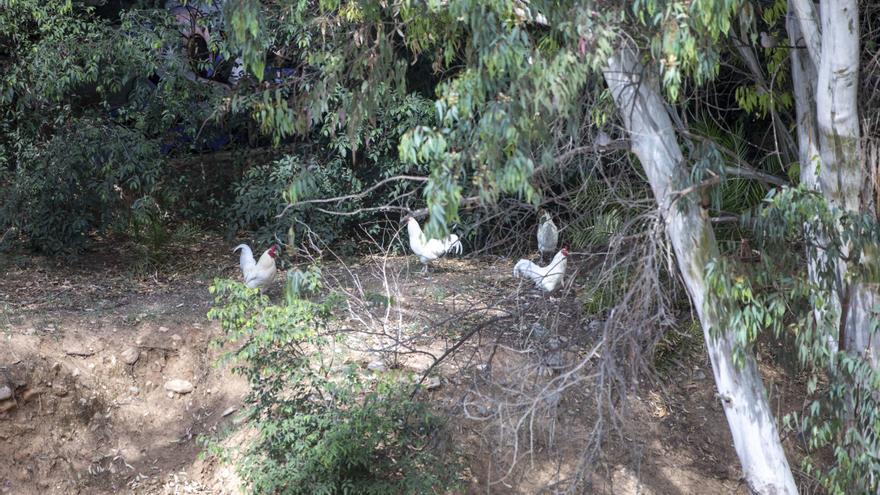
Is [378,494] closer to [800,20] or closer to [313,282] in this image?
[313,282]

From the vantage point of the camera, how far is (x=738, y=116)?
32.8 feet

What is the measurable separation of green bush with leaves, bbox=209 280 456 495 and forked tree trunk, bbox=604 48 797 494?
1923 mm

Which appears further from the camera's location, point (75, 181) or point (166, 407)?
point (75, 181)

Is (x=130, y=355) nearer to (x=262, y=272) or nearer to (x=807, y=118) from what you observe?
(x=262, y=272)

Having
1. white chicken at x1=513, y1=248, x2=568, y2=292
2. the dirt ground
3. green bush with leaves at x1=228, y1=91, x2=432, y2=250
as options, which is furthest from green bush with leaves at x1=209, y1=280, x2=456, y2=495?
green bush with leaves at x1=228, y1=91, x2=432, y2=250

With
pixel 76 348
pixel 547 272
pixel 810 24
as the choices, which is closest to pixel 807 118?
pixel 810 24

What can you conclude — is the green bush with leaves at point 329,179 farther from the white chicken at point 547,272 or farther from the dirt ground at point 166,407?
the white chicken at point 547,272

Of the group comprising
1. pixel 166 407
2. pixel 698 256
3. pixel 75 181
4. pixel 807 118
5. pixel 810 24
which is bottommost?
pixel 166 407

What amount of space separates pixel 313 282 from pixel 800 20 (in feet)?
11.6

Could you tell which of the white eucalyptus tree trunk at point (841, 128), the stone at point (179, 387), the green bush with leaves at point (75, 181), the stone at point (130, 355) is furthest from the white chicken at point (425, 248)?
the white eucalyptus tree trunk at point (841, 128)

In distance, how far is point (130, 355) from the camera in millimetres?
8664

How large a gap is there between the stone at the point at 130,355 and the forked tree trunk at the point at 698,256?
15.2 feet

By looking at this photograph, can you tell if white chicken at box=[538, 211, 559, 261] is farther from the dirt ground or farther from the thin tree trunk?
the thin tree trunk

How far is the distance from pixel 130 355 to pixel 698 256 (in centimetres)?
487
